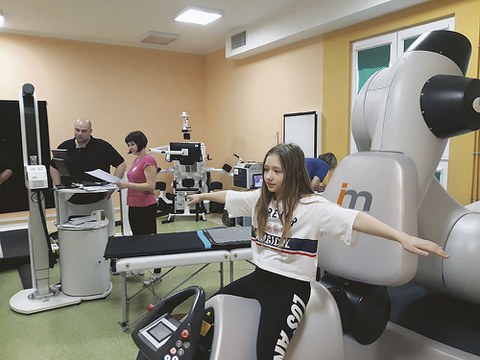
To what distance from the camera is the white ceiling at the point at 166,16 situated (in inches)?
180

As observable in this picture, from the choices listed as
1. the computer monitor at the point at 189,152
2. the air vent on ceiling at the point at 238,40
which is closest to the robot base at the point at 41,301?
the computer monitor at the point at 189,152

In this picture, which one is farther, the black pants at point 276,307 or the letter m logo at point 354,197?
the letter m logo at point 354,197

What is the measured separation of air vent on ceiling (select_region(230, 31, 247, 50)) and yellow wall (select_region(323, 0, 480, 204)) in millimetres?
1523

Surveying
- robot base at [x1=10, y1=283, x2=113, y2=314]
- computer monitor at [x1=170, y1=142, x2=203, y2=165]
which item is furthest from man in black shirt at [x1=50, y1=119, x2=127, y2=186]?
computer monitor at [x1=170, y1=142, x2=203, y2=165]

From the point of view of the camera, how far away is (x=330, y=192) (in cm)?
195

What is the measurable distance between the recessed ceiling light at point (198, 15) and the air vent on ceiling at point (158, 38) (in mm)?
845

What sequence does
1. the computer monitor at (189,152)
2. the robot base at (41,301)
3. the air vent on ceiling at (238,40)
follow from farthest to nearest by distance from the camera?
1. the computer monitor at (189,152)
2. the air vent on ceiling at (238,40)
3. the robot base at (41,301)

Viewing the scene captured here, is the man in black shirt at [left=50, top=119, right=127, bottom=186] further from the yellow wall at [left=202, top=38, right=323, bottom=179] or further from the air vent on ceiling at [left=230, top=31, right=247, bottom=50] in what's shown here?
the air vent on ceiling at [left=230, top=31, right=247, bottom=50]

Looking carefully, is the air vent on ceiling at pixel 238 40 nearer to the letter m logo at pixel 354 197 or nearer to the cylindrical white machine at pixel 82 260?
the cylindrical white machine at pixel 82 260

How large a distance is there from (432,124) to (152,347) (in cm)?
156

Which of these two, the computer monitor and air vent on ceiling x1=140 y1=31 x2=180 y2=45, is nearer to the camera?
air vent on ceiling x1=140 y1=31 x2=180 y2=45

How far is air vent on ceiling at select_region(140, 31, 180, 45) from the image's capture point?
6.40 m

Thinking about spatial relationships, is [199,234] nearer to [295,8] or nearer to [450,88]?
[450,88]

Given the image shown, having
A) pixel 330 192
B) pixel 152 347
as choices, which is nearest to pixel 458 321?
pixel 330 192
